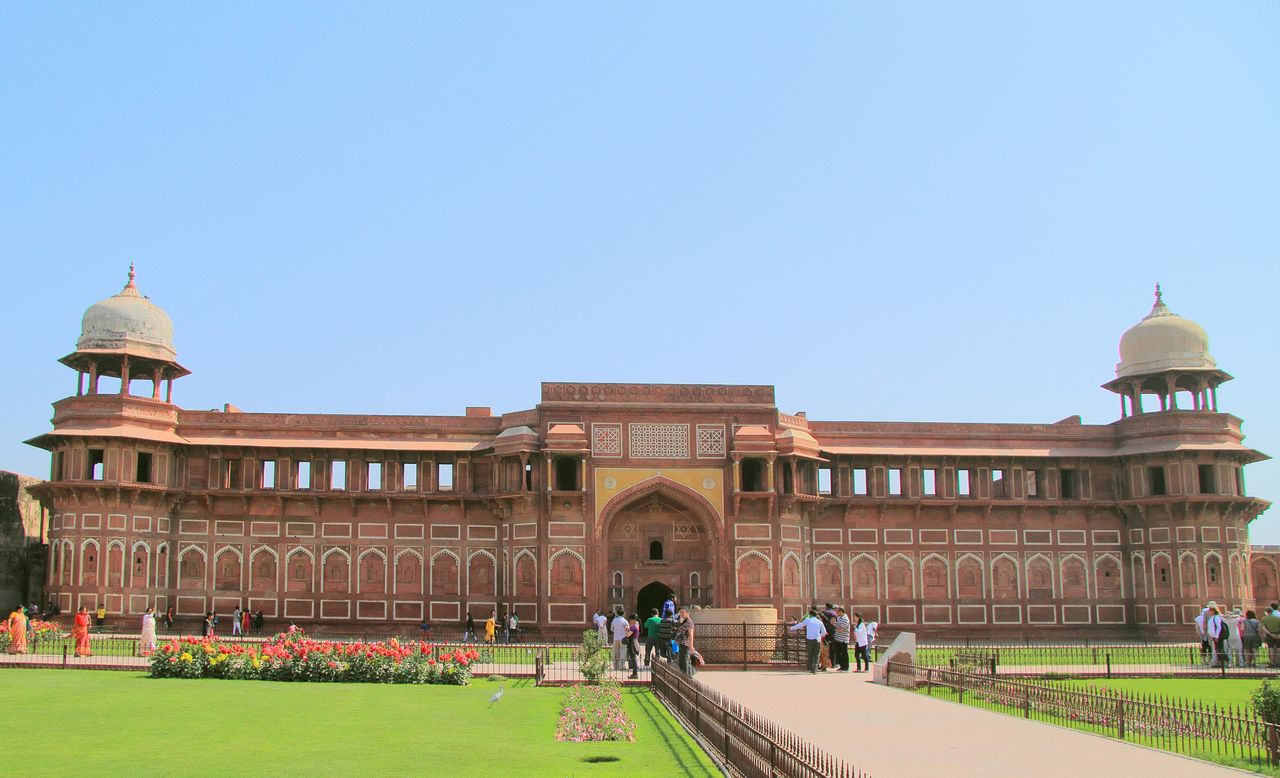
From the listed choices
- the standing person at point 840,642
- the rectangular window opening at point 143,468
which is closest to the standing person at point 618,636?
the standing person at point 840,642

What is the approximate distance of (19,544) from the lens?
1539 inches

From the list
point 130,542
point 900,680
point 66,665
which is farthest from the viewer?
point 130,542

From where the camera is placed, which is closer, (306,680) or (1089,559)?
(306,680)

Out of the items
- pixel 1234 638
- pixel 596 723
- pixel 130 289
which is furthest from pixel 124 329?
pixel 1234 638

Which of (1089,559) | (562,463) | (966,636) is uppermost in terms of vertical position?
(562,463)

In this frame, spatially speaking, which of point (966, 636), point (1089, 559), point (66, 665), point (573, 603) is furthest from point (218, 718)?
point (1089, 559)

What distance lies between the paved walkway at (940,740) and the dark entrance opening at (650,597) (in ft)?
63.7

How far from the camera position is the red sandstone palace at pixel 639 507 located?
36750 millimetres

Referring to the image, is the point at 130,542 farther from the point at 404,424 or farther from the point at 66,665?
the point at 66,665

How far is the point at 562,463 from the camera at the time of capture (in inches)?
1519

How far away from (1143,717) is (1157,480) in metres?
28.9

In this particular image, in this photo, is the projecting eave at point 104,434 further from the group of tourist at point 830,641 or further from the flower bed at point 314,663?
the group of tourist at point 830,641

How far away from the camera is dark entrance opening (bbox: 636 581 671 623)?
126ft

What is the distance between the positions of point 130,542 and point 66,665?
13399 millimetres
